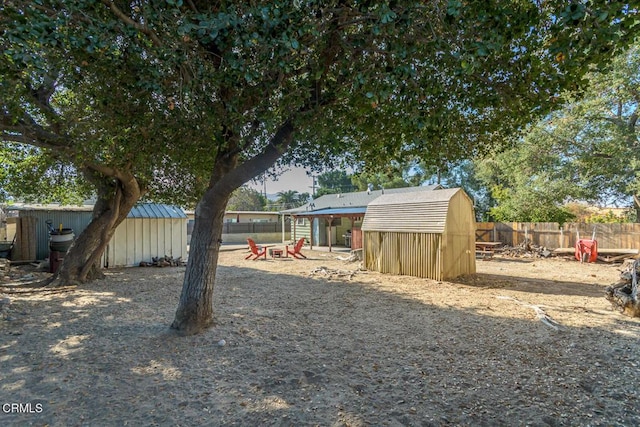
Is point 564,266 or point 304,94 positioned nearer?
point 304,94

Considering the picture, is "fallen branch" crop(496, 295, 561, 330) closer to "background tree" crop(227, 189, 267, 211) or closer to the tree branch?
the tree branch

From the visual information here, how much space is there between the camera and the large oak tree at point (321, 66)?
2.95 m

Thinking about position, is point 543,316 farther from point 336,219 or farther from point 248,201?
point 248,201

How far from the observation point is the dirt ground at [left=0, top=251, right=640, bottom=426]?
2816mm

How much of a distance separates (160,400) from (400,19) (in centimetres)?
402

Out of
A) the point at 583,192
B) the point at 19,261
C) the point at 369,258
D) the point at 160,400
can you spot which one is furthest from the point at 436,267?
the point at 19,261

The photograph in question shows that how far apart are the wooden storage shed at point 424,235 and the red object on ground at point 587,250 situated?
639 cm

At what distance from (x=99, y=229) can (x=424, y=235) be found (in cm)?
864

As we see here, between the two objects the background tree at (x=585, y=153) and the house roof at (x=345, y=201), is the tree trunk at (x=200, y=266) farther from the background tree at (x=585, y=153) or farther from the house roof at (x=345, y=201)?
the house roof at (x=345, y=201)

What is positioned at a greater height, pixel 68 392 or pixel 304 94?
pixel 304 94

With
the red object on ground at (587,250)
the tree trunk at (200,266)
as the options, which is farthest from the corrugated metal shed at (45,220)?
the red object on ground at (587,250)

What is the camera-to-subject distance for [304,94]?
12.9ft

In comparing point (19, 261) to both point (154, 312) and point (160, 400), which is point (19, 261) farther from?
point (160, 400)

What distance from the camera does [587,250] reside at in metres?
13.0
